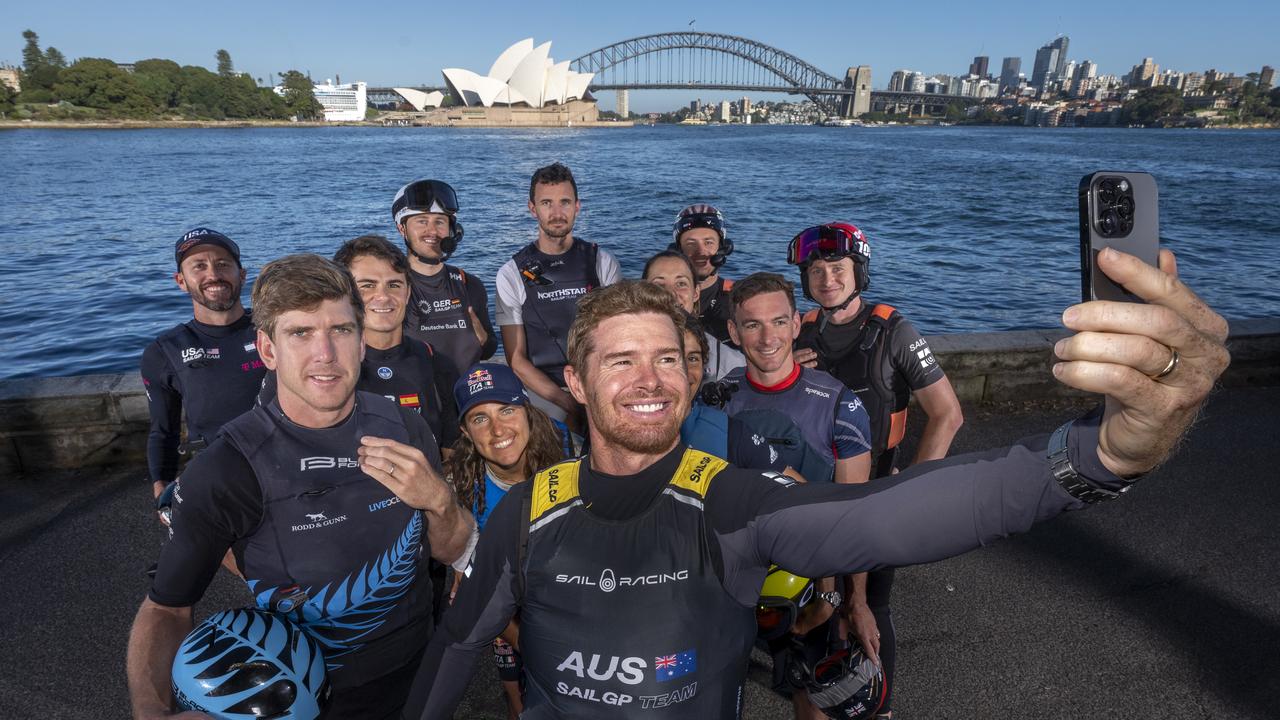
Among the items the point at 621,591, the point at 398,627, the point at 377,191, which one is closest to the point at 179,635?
the point at 398,627

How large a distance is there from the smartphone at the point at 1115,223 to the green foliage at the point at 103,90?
147 m

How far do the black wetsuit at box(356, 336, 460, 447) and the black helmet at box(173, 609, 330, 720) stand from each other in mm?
1549

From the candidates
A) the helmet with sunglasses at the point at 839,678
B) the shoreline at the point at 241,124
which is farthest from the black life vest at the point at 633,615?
the shoreline at the point at 241,124

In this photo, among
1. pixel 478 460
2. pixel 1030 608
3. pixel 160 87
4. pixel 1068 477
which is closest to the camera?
pixel 1068 477

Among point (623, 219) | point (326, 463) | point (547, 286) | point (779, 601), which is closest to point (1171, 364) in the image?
point (779, 601)

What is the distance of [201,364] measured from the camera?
12.5ft

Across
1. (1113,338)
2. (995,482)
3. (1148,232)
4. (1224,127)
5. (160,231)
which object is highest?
(1224,127)

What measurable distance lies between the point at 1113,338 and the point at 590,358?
1.46m

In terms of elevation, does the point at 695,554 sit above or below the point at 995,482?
below

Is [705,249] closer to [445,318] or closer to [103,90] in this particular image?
[445,318]

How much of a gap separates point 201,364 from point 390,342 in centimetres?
104

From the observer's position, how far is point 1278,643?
394 cm

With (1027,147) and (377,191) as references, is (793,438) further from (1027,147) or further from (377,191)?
(1027,147)

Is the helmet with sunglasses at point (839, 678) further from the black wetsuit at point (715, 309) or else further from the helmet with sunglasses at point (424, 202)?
the helmet with sunglasses at point (424, 202)
